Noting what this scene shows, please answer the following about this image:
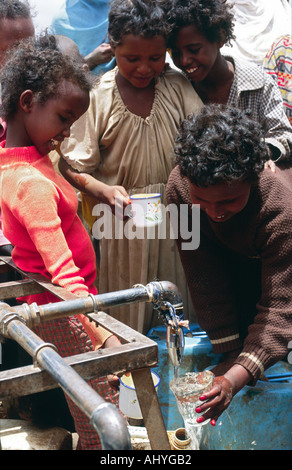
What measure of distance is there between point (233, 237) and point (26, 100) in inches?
35.2

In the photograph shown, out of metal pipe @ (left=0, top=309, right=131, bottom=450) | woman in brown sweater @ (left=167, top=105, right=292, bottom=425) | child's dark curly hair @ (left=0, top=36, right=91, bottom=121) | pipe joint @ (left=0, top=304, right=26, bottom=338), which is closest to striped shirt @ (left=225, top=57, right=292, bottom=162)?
woman in brown sweater @ (left=167, top=105, right=292, bottom=425)

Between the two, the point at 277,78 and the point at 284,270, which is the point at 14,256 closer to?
the point at 284,270

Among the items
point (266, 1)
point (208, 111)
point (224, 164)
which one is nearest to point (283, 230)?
point (224, 164)

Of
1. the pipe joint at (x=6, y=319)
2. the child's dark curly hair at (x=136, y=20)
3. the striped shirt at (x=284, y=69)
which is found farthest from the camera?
the striped shirt at (x=284, y=69)

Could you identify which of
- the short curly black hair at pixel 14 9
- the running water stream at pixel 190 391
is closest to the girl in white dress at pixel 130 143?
the short curly black hair at pixel 14 9

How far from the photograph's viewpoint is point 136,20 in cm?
226

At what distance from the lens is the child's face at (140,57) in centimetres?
228

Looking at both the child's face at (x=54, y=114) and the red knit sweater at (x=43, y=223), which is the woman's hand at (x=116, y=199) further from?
the child's face at (x=54, y=114)

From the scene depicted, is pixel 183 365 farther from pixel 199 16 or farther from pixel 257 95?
pixel 199 16

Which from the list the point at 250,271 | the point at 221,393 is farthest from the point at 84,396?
the point at 250,271

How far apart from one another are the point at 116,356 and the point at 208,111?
1039mm

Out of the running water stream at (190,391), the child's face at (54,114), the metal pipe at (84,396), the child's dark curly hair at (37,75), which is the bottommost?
the running water stream at (190,391)

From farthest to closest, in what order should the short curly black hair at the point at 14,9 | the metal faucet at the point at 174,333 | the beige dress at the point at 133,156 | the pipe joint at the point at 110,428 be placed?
the short curly black hair at the point at 14,9 < the beige dress at the point at 133,156 < the metal faucet at the point at 174,333 < the pipe joint at the point at 110,428

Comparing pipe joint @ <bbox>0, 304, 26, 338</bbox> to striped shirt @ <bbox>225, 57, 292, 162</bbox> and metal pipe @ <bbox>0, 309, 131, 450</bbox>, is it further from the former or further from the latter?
striped shirt @ <bbox>225, 57, 292, 162</bbox>
